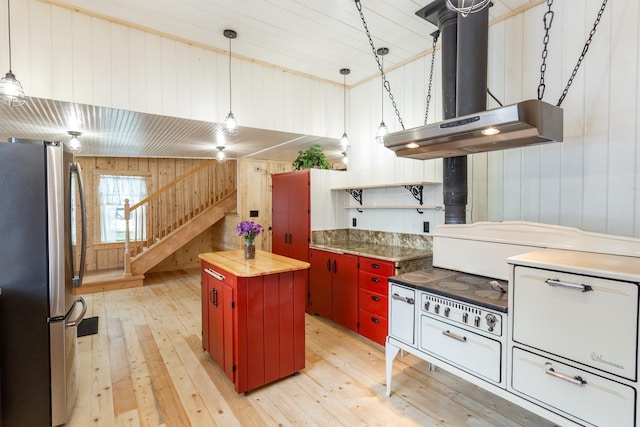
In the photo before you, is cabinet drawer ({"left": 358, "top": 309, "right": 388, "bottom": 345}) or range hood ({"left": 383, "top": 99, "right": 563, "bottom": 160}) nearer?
range hood ({"left": 383, "top": 99, "right": 563, "bottom": 160})

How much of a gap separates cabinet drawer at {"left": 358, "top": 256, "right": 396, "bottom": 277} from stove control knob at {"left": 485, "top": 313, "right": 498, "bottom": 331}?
1129 mm

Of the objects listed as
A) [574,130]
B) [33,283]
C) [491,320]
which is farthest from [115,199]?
[574,130]

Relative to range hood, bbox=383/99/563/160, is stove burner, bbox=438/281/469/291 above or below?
below

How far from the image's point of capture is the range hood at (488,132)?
159 cm

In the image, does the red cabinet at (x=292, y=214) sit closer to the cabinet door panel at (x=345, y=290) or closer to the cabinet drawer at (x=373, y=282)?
the cabinet door panel at (x=345, y=290)

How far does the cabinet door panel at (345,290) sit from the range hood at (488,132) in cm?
147

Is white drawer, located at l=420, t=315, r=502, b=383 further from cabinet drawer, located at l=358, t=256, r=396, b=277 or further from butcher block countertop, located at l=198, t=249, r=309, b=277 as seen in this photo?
butcher block countertop, located at l=198, t=249, r=309, b=277

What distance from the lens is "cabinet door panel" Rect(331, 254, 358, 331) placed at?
10.9 feet

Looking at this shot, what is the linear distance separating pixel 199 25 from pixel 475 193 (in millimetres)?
3007

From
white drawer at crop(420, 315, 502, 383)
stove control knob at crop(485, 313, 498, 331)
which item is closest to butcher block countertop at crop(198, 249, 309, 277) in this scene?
white drawer at crop(420, 315, 502, 383)

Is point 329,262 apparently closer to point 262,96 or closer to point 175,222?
point 262,96

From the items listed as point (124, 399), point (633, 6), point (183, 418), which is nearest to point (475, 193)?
point (633, 6)

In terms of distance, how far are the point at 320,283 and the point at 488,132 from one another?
2621mm

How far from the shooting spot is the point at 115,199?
6547mm
